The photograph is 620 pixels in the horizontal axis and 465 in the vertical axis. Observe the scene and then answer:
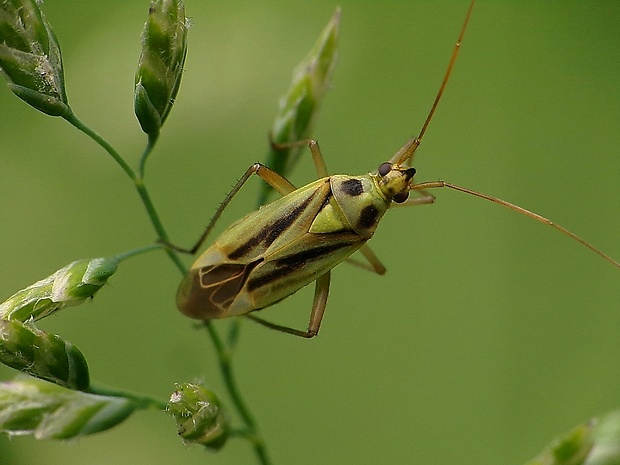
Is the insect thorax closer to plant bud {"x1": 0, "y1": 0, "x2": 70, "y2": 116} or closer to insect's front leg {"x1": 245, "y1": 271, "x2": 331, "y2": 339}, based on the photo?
insect's front leg {"x1": 245, "y1": 271, "x2": 331, "y2": 339}

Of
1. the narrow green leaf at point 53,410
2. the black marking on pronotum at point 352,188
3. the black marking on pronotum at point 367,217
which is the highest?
the black marking on pronotum at point 352,188

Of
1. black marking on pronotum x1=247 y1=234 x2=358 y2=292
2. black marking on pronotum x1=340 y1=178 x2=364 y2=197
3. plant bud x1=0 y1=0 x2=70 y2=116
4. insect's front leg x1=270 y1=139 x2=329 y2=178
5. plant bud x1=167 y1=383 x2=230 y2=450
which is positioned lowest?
plant bud x1=167 y1=383 x2=230 y2=450

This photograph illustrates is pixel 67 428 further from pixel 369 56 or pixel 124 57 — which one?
pixel 369 56

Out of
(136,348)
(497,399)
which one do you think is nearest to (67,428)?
(136,348)

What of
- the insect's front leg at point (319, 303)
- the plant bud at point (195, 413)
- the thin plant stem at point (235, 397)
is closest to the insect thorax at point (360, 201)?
the insect's front leg at point (319, 303)

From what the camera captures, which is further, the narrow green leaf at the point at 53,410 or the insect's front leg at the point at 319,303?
the insect's front leg at the point at 319,303

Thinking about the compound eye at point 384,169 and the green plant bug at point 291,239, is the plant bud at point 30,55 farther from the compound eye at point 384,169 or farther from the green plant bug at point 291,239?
the compound eye at point 384,169

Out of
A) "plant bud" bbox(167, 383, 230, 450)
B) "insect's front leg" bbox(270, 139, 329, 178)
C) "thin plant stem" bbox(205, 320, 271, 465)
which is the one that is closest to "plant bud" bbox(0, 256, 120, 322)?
"plant bud" bbox(167, 383, 230, 450)
